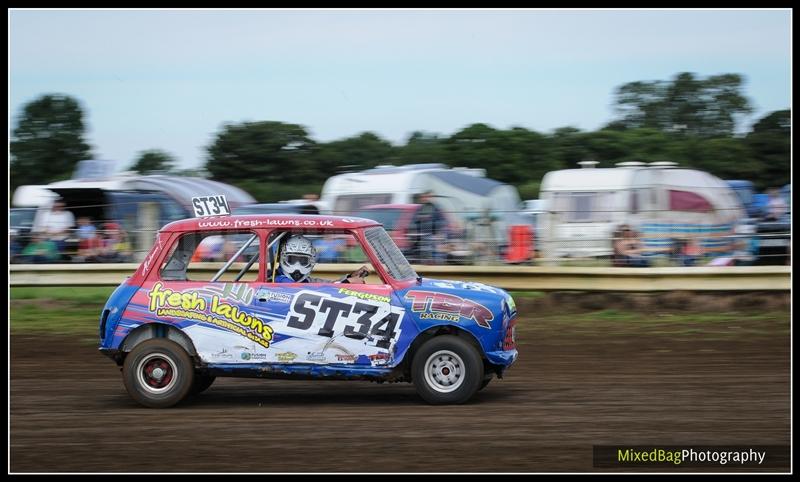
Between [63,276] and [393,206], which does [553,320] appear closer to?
[393,206]

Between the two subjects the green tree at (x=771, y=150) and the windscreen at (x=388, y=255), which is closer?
the windscreen at (x=388, y=255)

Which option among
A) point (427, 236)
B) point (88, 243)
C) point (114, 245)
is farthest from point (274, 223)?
point (88, 243)

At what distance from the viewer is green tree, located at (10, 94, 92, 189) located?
34.3 metres

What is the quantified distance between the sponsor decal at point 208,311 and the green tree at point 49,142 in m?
27.2

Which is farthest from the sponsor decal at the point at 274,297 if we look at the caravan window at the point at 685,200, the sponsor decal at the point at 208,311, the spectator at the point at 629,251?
the caravan window at the point at 685,200

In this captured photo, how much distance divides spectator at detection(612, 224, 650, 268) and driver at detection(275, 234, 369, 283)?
24.6 feet

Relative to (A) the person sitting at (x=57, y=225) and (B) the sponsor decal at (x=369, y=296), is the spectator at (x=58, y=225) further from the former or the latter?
(B) the sponsor decal at (x=369, y=296)

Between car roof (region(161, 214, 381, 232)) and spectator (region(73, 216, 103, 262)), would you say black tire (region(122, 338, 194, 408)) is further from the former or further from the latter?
spectator (region(73, 216, 103, 262))

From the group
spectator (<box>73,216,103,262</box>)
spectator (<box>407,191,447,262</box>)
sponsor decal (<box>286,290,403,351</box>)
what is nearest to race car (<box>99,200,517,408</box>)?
sponsor decal (<box>286,290,403,351</box>)

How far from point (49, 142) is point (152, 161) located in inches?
159

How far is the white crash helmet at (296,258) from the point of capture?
28.2 feet

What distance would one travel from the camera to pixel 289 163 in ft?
108

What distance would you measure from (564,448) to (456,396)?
166 centimetres
